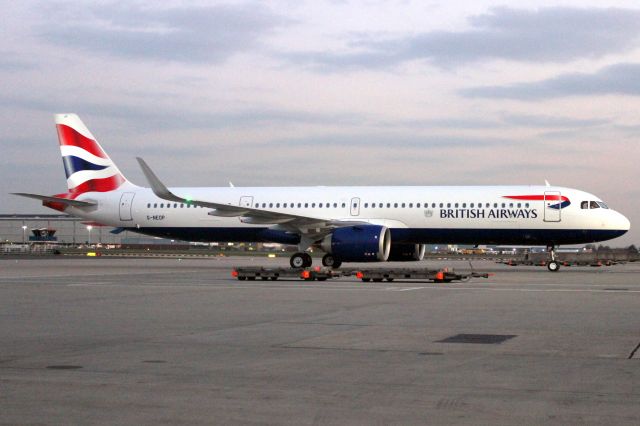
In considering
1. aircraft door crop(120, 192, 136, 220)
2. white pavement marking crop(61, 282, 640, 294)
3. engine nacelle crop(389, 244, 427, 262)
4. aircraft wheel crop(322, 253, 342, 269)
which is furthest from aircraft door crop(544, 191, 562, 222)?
aircraft door crop(120, 192, 136, 220)

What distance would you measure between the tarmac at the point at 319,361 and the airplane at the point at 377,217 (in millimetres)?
16633

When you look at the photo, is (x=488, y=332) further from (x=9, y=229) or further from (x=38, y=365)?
(x=9, y=229)

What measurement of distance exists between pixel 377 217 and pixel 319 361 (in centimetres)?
2822

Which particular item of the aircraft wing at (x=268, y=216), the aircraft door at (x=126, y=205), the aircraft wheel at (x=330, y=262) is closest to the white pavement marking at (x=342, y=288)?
the aircraft wing at (x=268, y=216)

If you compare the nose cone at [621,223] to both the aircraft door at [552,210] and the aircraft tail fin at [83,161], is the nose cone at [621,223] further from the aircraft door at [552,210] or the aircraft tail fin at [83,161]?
the aircraft tail fin at [83,161]

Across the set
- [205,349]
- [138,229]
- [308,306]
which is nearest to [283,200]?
[138,229]

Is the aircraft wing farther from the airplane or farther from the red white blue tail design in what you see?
the red white blue tail design

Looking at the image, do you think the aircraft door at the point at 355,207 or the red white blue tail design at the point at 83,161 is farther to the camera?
the red white blue tail design at the point at 83,161

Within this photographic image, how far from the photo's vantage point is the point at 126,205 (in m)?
42.8

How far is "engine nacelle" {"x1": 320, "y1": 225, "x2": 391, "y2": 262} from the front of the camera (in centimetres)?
3422

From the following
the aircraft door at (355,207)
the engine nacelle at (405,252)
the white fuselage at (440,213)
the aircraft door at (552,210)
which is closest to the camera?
the aircraft door at (552,210)

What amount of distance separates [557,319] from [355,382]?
772cm

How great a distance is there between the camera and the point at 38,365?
9.48m

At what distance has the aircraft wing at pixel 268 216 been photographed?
3638 cm
